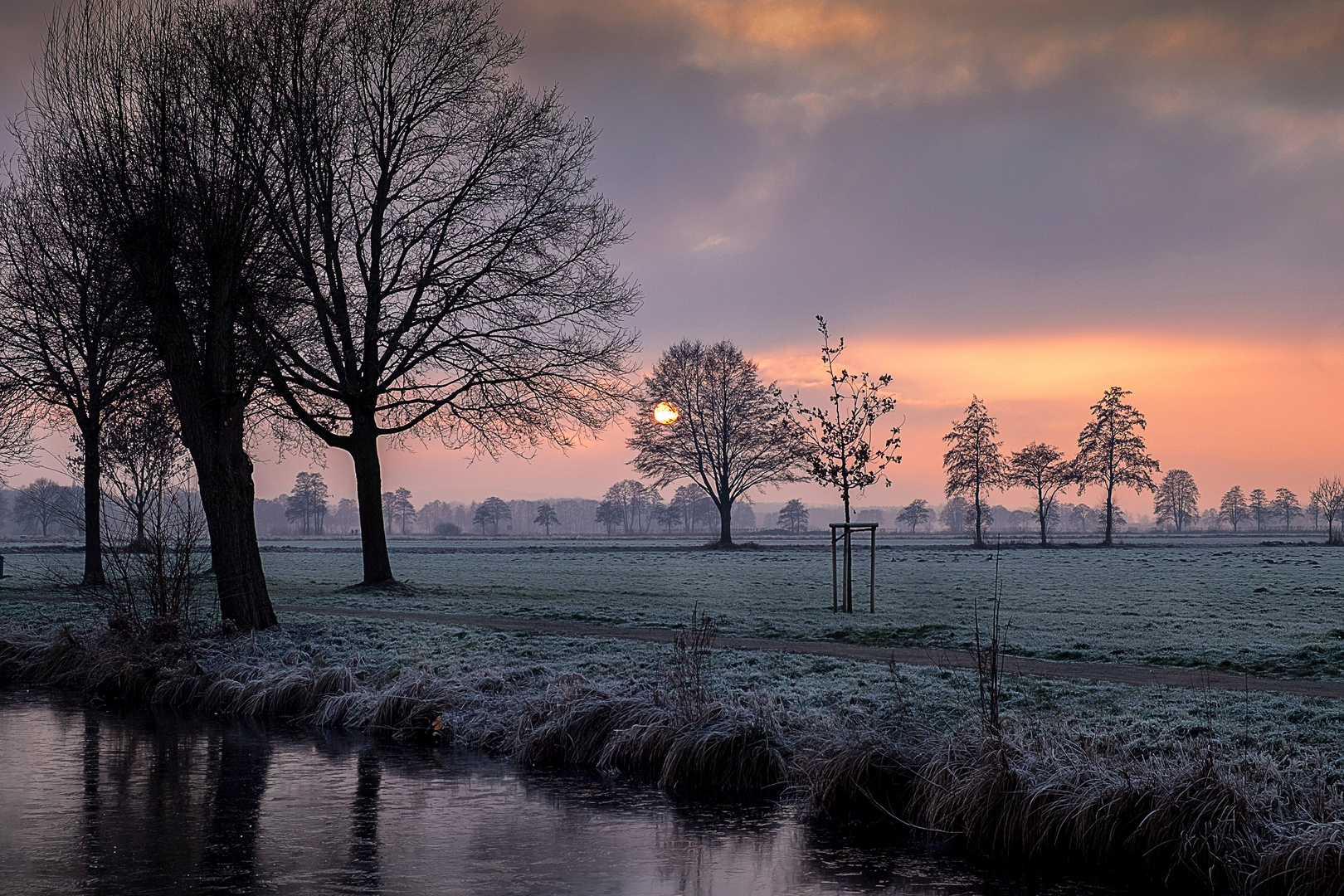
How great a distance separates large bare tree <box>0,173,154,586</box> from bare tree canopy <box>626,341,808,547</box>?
35332mm

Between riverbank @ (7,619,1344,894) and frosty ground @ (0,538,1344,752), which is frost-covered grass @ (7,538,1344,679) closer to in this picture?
frosty ground @ (0,538,1344,752)

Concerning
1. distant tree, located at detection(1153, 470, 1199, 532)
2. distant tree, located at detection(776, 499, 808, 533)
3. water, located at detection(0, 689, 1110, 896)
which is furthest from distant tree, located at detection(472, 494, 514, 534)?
water, located at detection(0, 689, 1110, 896)

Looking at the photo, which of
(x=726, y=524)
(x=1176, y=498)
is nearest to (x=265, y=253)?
(x=726, y=524)

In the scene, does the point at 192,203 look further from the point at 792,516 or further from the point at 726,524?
the point at 792,516

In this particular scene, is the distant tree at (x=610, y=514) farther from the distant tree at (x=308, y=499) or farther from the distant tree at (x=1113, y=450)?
the distant tree at (x=1113, y=450)

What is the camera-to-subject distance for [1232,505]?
182 meters

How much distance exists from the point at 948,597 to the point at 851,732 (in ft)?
55.2

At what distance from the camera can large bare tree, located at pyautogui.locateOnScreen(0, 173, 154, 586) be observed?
18.2m

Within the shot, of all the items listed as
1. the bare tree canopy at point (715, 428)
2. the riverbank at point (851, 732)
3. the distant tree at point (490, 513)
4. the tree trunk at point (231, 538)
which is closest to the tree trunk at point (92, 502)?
the tree trunk at point (231, 538)

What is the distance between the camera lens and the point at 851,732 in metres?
10.2

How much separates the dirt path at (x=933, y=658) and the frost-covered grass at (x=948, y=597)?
644 mm

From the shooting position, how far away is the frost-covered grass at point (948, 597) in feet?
53.1

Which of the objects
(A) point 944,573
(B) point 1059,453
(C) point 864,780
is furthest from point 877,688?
(B) point 1059,453

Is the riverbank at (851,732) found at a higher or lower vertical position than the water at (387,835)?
higher
